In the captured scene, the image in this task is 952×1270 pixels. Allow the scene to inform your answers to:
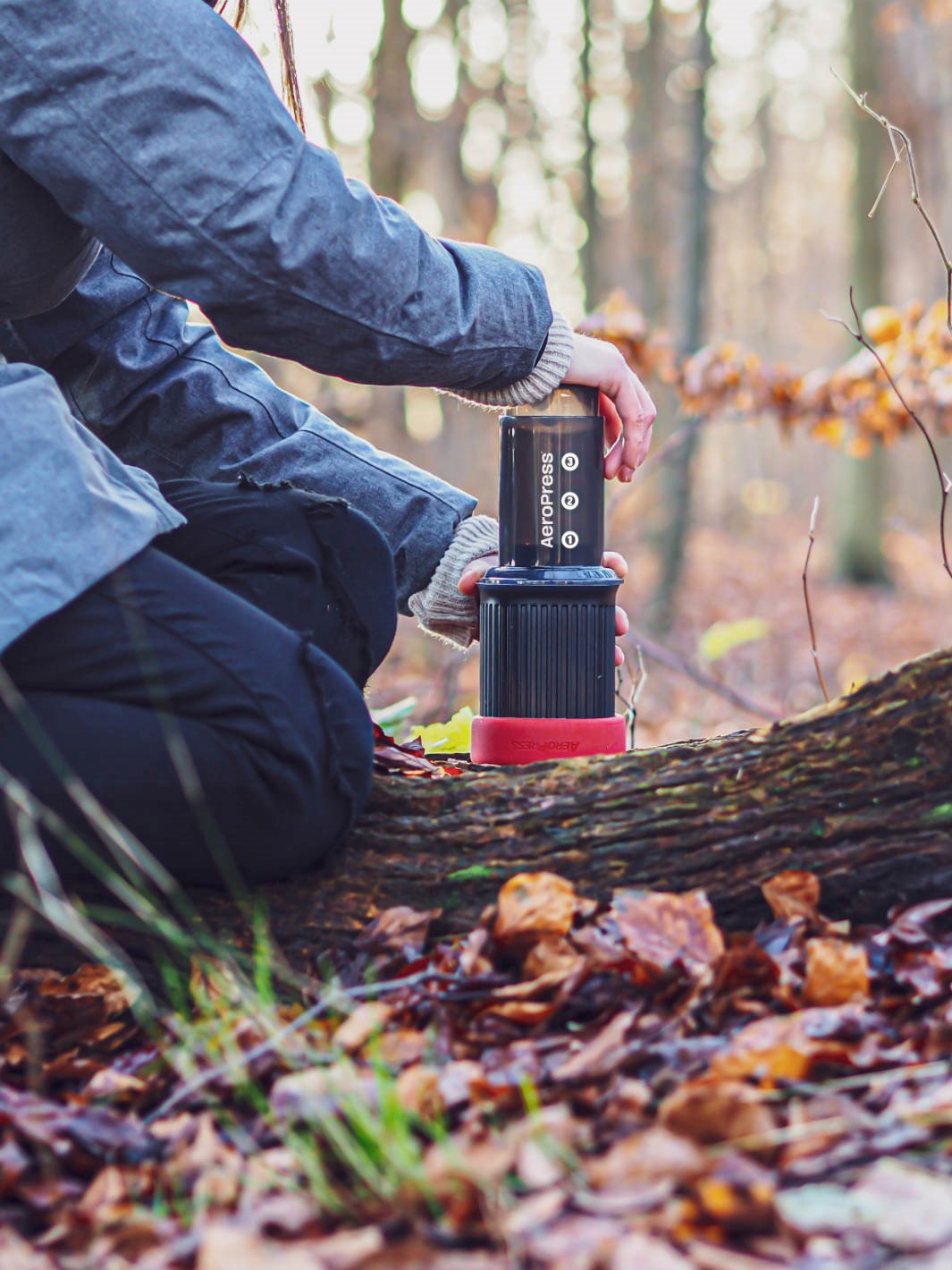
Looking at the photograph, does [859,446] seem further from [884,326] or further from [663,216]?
[663,216]

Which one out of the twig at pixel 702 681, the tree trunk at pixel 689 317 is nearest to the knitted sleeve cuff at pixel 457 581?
the twig at pixel 702 681

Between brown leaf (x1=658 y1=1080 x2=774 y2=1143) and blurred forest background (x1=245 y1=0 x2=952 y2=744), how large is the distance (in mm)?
1977

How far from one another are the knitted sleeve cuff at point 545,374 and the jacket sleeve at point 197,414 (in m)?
0.45

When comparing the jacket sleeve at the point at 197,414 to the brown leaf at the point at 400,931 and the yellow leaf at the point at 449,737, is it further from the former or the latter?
the brown leaf at the point at 400,931

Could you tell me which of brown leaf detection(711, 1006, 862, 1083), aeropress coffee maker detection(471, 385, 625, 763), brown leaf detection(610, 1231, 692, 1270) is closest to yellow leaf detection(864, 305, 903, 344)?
aeropress coffee maker detection(471, 385, 625, 763)

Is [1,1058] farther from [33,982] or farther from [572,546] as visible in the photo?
[572,546]

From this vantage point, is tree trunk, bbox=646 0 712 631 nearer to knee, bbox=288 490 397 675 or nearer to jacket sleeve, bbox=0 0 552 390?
knee, bbox=288 490 397 675

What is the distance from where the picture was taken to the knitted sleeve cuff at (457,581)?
2.51 metres

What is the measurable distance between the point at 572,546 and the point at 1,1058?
1.37m

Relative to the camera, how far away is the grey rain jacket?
5.29ft

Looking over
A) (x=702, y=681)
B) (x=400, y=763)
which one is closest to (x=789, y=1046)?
(x=400, y=763)

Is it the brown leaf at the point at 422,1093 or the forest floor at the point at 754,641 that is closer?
the brown leaf at the point at 422,1093

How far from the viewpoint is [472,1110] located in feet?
4.22

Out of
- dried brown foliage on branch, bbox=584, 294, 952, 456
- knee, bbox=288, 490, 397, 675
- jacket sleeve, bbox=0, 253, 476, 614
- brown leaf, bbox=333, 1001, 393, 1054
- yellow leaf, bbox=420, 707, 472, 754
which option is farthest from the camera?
dried brown foliage on branch, bbox=584, 294, 952, 456
